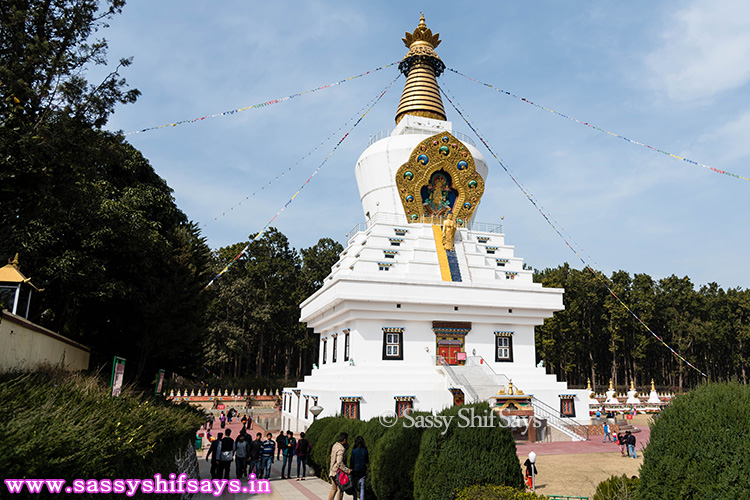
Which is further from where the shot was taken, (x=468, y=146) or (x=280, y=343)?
(x=280, y=343)

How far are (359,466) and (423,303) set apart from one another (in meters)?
14.9

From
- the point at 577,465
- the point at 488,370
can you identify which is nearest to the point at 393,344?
the point at 488,370

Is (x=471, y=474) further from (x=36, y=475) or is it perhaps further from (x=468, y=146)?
(x=468, y=146)

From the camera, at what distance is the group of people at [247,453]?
13.4m

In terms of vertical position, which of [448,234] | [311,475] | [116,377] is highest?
[448,234]

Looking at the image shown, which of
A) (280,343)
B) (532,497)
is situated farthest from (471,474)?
(280,343)

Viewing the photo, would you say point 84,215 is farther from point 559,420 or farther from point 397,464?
point 559,420

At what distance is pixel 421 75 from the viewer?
117ft

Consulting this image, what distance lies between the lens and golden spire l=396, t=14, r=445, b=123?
113 feet

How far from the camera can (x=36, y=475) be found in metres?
4.75

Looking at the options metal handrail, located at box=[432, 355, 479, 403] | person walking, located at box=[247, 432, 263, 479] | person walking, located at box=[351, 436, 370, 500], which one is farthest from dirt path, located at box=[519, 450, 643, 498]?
person walking, located at box=[247, 432, 263, 479]

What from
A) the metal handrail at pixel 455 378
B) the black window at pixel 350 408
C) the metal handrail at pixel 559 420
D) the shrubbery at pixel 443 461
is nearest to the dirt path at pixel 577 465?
the metal handrail at pixel 559 420

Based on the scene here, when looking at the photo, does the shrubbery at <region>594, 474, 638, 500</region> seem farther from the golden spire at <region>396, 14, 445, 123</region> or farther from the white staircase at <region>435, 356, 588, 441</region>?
the golden spire at <region>396, 14, 445, 123</region>

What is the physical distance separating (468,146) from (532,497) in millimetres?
27248
